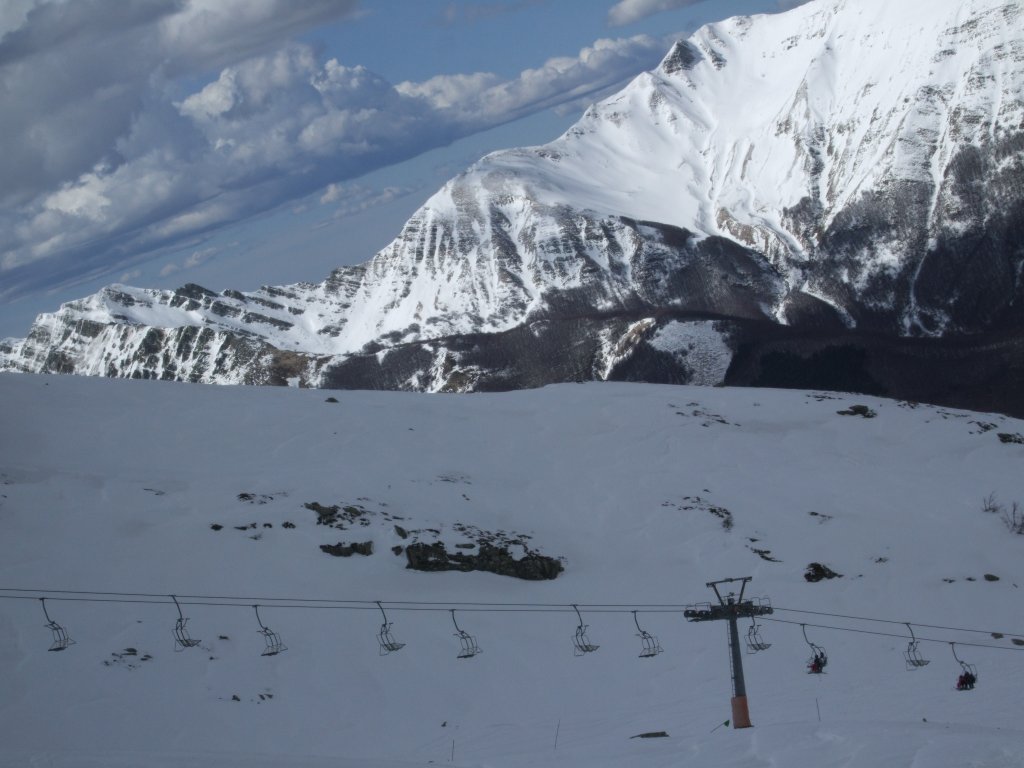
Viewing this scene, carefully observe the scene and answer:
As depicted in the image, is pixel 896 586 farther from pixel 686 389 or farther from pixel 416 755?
pixel 686 389

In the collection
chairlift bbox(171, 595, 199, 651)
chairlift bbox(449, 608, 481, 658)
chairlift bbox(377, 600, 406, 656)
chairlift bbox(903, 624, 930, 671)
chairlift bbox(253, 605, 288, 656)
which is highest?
chairlift bbox(171, 595, 199, 651)

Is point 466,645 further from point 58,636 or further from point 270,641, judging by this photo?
point 58,636

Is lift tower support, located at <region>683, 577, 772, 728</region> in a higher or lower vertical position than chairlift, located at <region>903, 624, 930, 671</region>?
higher

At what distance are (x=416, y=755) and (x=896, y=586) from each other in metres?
25.3

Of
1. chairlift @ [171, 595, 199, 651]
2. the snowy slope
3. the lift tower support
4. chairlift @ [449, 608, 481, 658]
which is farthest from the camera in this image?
chairlift @ [449, 608, 481, 658]

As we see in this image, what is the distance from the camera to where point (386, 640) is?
34.2 m

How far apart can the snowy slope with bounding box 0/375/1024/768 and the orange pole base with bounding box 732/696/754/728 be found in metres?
0.50

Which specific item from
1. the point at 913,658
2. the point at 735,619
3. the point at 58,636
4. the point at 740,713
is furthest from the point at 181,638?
the point at 913,658

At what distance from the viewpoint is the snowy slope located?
26.9 metres

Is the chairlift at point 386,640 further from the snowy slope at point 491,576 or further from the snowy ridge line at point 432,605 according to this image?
the snowy ridge line at point 432,605

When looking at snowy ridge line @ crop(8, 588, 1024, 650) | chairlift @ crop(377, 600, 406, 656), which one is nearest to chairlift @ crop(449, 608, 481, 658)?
chairlift @ crop(377, 600, 406, 656)

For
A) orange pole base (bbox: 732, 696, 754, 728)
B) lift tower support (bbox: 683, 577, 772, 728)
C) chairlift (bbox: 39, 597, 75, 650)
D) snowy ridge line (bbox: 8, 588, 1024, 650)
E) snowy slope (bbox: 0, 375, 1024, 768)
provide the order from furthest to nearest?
1. snowy ridge line (bbox: 8, 588, 1024, 650)
2. chairlift (bbox: 39, 597, 75, 650)
3. snowy slope (bbox: 0, 375, 1024, 768)
4. orange pole base (bbox: 732, 696, 754, 728)
5. lift tower support (bbox: 683, 577, 772, 728)

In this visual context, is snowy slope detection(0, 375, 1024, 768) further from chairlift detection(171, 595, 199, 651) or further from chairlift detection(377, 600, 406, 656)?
chairlift detection(377, 600, 406, 656)

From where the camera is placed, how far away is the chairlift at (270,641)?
31.6 m
